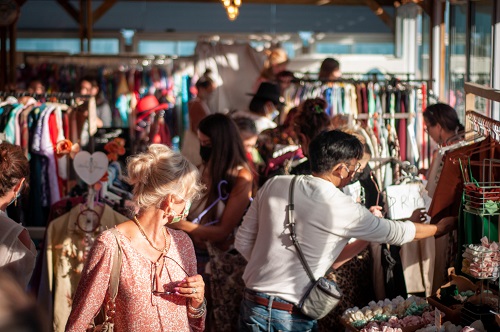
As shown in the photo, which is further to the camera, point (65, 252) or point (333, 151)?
point (65, 252)

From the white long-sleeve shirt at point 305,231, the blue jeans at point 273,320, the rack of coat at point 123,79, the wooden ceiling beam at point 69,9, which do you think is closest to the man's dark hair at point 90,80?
the rack of coat at point 123,79

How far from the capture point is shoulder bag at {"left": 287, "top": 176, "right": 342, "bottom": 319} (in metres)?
3.36

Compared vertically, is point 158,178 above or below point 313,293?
above

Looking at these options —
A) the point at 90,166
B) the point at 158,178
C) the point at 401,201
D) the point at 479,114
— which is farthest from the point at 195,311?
the point at 90,166

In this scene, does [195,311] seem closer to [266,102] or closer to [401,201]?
[401,201]

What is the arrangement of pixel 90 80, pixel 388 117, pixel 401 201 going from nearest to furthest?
1. pixel 401 201
2. pixel 388 117
3. pixel 90 80

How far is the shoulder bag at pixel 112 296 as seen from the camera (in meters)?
2.81

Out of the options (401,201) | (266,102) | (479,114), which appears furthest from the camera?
(266,102)

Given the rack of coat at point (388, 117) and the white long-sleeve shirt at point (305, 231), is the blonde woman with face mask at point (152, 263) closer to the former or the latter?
the white long-sleeve shirt at point (305, 231)

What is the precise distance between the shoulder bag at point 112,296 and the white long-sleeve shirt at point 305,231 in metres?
0.79

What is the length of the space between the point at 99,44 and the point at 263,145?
11024 millimetres

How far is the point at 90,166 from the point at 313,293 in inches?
71.5

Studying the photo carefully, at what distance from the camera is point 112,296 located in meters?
2.83

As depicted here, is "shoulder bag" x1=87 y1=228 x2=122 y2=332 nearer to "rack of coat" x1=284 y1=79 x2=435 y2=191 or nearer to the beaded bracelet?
the beaded bracelet
